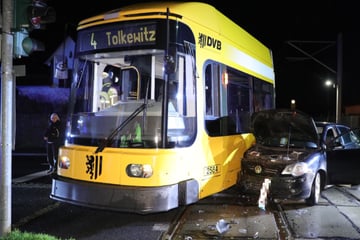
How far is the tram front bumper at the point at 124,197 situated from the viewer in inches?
218

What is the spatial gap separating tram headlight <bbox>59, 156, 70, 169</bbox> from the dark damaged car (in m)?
3.33

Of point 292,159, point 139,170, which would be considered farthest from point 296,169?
point 139,170

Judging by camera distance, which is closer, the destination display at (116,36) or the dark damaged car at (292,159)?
the destination display at (116,36)

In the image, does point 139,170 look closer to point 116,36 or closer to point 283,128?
point 116,36

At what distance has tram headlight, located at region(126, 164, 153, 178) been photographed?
18.4 ft

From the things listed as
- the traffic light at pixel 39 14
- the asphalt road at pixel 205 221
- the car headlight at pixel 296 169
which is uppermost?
the traffic light at pixel 39 14

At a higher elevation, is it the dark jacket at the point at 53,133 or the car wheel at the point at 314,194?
the dark jacket at the point at 53,133

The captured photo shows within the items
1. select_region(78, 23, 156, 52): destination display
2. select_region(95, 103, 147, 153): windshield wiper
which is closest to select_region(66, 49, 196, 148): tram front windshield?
select_region(95, 103, 147, 153): windshield wiper

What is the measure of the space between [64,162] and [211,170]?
2.30 meters

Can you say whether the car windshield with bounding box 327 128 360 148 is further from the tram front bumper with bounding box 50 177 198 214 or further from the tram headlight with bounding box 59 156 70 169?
the tram headlight with bounding box 59 156 70 169

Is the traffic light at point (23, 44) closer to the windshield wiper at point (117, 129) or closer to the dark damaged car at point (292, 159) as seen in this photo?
the windshield wiper at point (117, 129)

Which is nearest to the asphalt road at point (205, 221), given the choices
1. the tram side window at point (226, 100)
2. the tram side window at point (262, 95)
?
the tram side window at point (226, 100)

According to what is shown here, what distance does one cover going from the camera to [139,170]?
5.66 m

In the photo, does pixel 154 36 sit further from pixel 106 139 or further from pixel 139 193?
pixel 139 193
